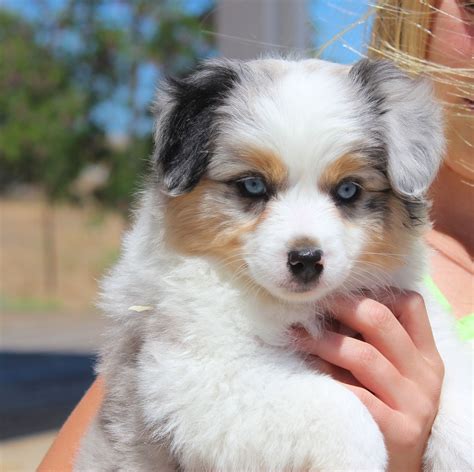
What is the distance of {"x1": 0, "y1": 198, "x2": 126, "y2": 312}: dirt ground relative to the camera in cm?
1714

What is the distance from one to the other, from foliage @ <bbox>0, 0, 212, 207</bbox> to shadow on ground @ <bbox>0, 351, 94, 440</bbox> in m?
4.43

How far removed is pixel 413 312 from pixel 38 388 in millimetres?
8629

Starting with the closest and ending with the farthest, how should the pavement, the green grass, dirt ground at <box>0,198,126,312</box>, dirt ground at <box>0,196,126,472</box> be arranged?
the pavement, dirt ground at <box>0,196,126,472</box>, the green grass, dirt ground at <box>0,198,126,312</box>

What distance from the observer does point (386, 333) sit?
2186 mm

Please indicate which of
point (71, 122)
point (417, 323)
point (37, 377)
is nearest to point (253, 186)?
point (417, 323)

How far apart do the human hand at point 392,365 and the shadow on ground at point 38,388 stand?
6711mm

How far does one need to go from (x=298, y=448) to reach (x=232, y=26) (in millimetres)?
4397

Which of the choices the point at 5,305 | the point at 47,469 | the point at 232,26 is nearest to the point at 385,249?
the point at 47,469

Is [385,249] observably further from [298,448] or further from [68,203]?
[68,203]

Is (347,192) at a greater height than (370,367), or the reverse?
(347,192)

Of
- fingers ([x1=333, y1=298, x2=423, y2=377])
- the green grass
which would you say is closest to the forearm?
fingers ([x1=333, y1=298, x2=423, y2=377])

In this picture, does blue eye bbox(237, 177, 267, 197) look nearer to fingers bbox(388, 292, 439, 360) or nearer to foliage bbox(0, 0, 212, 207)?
fingers bbox(388, 292, 439, 360)

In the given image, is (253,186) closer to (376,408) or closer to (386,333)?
(386,333)

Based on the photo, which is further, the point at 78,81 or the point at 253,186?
the point at 78,81
